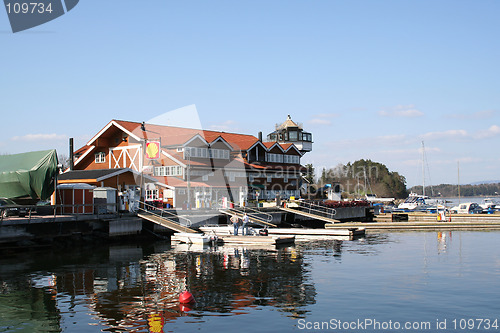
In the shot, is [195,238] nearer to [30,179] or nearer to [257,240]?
[257,240]

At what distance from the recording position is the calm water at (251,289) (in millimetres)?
17109

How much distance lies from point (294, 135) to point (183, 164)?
38000 millimetres

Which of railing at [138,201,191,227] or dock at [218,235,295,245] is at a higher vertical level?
railing at [138,201,191,227]

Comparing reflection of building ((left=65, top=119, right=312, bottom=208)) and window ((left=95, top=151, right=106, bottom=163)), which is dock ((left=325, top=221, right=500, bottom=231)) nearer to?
reflection of building ((left=65, top=119, right=312, bottom=208))

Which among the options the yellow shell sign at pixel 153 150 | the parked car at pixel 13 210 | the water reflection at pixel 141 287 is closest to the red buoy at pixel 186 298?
the water reflection at pixel 141 287

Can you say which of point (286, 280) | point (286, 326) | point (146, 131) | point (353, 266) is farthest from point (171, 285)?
point (146, 131)

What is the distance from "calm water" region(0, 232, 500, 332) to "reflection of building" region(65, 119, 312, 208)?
19083 millimetres

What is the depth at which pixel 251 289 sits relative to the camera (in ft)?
71.9

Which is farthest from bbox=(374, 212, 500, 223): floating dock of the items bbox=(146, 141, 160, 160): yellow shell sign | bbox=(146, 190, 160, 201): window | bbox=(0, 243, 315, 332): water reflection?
bbox=(146, 141, 160, 160): yellow shell sign

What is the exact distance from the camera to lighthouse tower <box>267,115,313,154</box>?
92688 mm

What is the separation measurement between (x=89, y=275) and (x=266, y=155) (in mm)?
51230

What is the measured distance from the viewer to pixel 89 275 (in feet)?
86.1

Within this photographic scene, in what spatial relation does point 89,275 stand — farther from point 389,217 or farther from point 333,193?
point 333,193

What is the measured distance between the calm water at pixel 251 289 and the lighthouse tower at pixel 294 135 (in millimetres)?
57405
